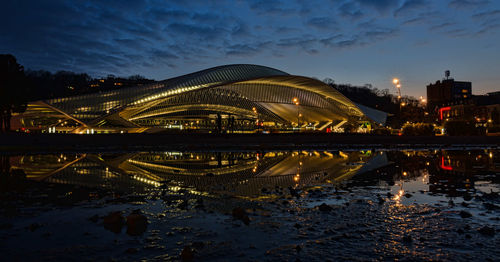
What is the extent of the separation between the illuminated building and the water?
1376 inches

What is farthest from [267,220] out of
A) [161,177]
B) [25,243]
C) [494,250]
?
[161,177]

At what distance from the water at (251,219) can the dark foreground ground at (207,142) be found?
18.9 metres

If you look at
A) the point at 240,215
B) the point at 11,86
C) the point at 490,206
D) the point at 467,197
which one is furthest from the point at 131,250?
the point at 11,86

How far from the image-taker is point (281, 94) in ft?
202

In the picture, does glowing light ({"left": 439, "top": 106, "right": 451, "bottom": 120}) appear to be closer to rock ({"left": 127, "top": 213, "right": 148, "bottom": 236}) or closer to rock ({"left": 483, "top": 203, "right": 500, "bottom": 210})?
rock ({"left": 483, "top": 203, "right": 500, "bottom": 210})

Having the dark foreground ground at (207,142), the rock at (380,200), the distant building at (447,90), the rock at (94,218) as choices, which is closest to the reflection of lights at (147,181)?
the rock at (94,218)

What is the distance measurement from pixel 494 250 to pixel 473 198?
3848 millimetres

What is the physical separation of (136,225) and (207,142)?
28.8 m

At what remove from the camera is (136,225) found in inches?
236

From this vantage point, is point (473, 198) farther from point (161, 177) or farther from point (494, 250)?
point (161, 177)

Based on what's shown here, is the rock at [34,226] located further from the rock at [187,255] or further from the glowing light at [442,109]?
the glowing light at [442,109]

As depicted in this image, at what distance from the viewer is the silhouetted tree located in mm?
38175

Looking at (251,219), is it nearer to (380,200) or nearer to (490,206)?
(380,200)

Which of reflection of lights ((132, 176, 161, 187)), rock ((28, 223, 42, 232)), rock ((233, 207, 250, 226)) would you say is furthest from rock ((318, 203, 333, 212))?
reflection of lights ((132, 176, 161, 187))
